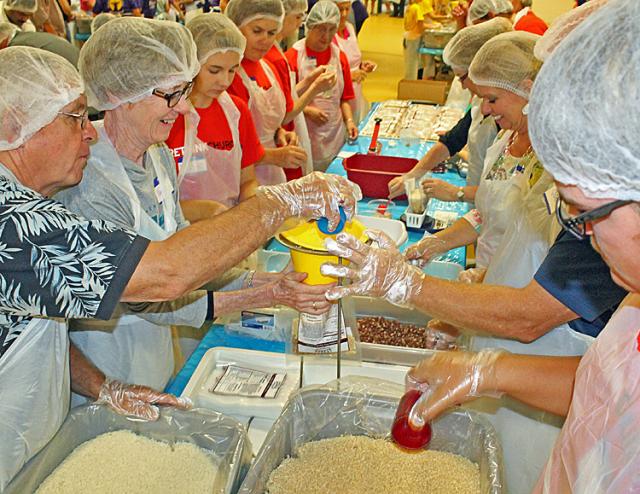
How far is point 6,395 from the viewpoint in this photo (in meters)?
1.23

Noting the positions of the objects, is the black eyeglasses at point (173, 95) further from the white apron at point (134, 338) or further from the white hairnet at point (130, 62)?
the white apron at point (134, 338)

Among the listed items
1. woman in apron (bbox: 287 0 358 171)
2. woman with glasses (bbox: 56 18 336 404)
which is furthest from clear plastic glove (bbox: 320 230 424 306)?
woman in apron (bbox: 287 0 358 171)

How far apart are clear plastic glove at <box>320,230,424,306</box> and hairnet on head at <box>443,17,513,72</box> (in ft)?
4.94

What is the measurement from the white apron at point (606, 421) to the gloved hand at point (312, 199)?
571 mm

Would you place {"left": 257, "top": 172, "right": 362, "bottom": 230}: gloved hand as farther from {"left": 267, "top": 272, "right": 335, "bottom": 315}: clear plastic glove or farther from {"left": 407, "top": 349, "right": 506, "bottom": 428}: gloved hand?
{"left": 407, "top": 349, "right": 506, "bottom": 428}: gloved hand

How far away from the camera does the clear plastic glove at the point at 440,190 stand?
2.73 m

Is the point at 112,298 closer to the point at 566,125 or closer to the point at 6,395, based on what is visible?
the point at 6,395

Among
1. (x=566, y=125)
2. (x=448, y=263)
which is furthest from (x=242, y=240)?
(x=448, y=263)

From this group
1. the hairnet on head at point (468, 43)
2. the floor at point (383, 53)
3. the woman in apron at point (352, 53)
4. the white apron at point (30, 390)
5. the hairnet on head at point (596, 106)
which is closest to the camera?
the hairnet on head at point (596, 106)

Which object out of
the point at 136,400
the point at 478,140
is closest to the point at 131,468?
the point at 136,400

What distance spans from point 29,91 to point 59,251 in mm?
426

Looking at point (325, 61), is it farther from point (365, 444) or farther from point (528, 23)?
point (365, 444)

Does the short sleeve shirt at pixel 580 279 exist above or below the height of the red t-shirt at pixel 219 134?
above

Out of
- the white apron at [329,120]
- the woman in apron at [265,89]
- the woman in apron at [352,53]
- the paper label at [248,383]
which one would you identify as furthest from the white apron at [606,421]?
the woman in apron at [352,53]
